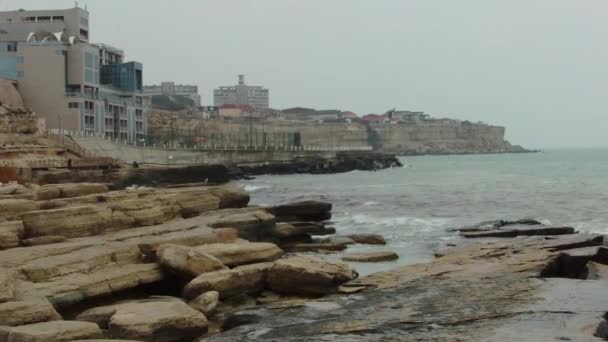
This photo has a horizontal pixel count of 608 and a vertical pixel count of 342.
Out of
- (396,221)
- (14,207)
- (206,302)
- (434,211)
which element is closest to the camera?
(206,302)

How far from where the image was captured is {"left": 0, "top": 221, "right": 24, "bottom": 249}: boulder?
14844 mm

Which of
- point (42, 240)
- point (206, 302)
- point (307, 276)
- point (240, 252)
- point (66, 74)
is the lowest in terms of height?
point (206, 302)

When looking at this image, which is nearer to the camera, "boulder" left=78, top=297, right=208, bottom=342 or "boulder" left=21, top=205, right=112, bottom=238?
"boulder" left=78, top=297, right=208, bottom=342

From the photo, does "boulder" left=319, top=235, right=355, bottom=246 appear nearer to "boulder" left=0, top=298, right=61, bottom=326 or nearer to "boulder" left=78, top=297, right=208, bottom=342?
"boulder" left=78, top=297, right=208, bottom=342

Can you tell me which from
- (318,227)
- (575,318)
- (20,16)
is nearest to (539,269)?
(575,318)

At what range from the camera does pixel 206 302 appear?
467 inches

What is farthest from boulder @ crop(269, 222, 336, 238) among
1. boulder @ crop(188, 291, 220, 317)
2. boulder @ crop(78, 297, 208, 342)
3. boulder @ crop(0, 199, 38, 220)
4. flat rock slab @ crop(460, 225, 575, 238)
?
boulder @ crop(78, 297, 208, 342)

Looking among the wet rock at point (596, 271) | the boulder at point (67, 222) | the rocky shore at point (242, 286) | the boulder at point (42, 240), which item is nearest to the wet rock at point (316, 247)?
the rocky shore at point (242, 286)

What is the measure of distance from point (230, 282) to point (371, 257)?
239 inches

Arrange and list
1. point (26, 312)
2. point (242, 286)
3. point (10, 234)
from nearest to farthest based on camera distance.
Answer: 1. point (26, 312)
2. point (242, 286)
3. point (10, 234)

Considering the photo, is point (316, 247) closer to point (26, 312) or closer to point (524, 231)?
point (524, 231)

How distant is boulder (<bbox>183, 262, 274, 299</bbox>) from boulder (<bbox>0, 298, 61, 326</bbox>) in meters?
2.70

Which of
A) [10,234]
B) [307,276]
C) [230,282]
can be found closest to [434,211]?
[307,276]

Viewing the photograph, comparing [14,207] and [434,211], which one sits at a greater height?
[14,207]
